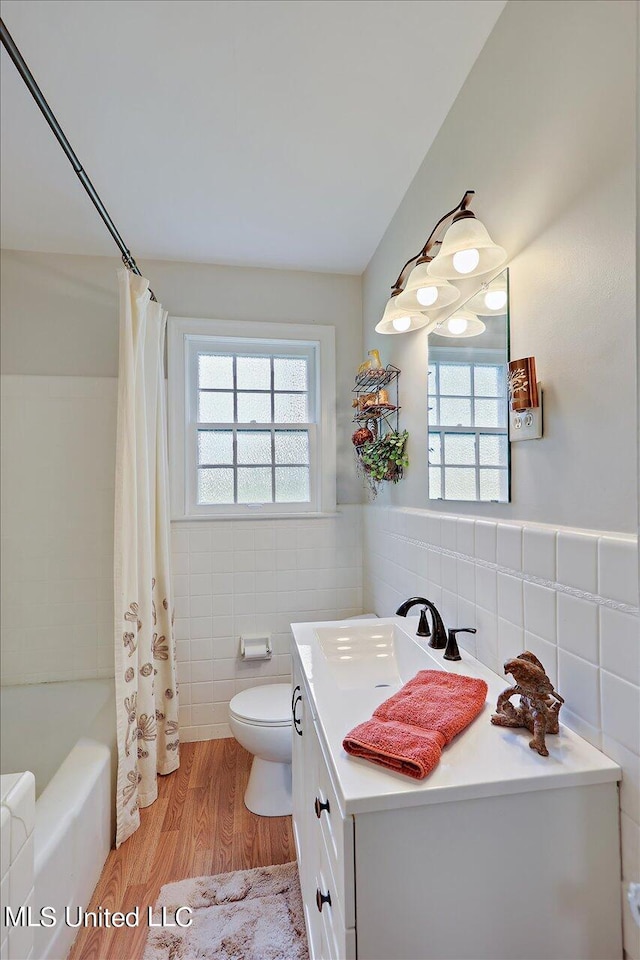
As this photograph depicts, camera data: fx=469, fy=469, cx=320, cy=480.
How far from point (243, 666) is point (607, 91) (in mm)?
2599

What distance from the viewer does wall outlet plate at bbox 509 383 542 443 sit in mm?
1100

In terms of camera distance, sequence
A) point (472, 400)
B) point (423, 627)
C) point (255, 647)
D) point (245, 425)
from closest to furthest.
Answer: point (472, 400) → point (423, 627) → point (255, 647) → point (245, 425)

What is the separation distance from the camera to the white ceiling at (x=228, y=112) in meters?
1.26

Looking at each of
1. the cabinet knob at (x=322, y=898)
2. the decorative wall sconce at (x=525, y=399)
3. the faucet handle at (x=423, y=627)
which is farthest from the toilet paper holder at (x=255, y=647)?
the decorative wall sconce at (x=525, y=399)

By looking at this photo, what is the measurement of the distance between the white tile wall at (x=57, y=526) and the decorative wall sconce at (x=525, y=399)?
2.02 meters

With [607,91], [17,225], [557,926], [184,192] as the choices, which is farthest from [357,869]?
[17,225]

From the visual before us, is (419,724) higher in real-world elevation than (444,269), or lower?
lower

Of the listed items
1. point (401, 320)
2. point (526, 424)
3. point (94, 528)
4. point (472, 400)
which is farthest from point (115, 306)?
point (526, 424)

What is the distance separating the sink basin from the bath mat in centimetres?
73

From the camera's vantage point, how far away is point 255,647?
253 cm

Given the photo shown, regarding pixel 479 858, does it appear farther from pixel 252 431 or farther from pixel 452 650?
pixel 252 431

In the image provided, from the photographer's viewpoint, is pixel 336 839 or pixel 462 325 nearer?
pixel 336 839

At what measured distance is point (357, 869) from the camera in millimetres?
781

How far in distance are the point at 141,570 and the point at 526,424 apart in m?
1.68
